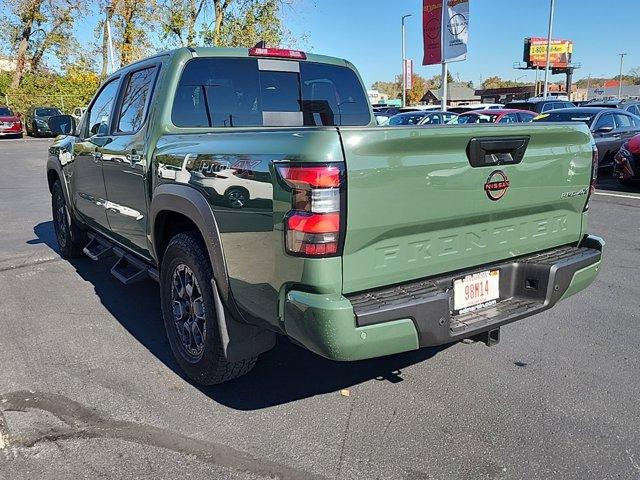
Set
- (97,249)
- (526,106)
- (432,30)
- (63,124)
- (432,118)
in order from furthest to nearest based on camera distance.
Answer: (526,106) → (432,118) → (432,30) → (63,124) → (97,249)

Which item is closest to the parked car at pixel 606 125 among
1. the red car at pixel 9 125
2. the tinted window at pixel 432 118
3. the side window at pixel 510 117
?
the side window at pixel 510 117

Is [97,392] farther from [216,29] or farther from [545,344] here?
[216,29]

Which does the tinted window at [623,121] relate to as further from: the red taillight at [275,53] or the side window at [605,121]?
the red taillight at [275,53]

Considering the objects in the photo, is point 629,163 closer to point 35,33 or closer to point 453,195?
point 453,195

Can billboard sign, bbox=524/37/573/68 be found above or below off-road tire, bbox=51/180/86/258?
above

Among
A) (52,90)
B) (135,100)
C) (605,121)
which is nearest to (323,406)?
(135,100)

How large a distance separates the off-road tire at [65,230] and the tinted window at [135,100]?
203 cm

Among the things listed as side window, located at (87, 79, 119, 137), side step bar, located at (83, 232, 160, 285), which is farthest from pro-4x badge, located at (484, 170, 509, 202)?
side window, located at (87, 79, 119, 137)

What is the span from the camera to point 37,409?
3180 mm

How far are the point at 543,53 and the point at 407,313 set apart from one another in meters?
83.2

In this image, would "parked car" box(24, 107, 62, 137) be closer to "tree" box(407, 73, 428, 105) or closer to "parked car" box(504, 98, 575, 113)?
"parked car" box(504, 98, 575, 113)

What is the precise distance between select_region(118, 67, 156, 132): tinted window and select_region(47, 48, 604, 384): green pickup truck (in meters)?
0.02

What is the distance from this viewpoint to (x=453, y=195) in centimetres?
271

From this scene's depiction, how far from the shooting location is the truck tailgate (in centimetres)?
245
